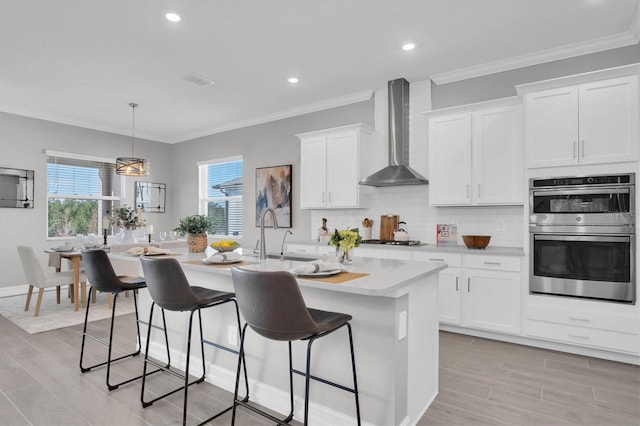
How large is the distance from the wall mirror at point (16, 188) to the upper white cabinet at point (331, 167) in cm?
431

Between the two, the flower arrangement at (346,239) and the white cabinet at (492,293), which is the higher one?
the flower arrangement at (346,239)

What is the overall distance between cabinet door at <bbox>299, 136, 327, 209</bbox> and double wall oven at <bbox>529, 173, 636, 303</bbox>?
2537 millimetres

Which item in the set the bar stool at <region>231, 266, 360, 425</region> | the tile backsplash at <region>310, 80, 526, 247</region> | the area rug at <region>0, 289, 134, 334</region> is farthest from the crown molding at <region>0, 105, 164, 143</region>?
the bar stool at <region>231, 266, 360, 425</region>

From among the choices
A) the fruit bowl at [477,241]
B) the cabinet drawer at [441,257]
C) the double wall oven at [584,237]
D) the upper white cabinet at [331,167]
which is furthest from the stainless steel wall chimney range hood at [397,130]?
the double wall oven at [584,237]

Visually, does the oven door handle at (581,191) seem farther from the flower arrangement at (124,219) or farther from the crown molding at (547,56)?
the flower arrangement at (124,219)

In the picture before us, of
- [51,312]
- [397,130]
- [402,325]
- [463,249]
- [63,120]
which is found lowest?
[51,312]

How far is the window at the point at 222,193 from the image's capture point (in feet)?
22.4

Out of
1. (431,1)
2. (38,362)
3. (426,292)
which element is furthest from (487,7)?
(38,362)

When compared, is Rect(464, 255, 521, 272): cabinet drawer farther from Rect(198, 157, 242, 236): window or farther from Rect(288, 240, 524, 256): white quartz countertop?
Rect(198, 157, 242, 236): window

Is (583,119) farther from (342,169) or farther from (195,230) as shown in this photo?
(195,230)

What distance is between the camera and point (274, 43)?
3.67 meters

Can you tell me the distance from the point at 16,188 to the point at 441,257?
6.22 metres

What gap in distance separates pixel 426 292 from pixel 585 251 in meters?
1.91

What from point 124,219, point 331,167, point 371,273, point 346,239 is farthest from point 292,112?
point 371,273
